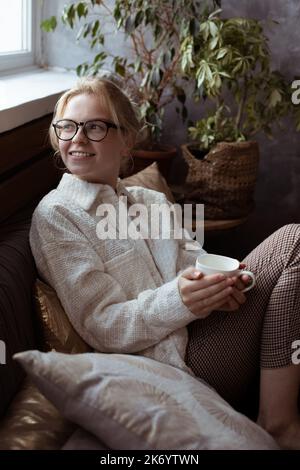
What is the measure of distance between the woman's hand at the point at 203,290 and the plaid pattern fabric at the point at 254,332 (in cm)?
9

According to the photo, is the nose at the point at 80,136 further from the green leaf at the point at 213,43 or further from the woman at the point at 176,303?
the green leaf at the point at 213,43

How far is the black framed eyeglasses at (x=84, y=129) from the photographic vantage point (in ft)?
5.05

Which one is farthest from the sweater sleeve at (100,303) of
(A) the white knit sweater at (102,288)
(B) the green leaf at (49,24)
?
(B) the green leaf at (49,24)

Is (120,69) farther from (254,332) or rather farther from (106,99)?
(254,332)

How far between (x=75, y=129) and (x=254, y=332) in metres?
0.64

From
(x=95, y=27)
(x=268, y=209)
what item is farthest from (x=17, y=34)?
(x=268, y=209)

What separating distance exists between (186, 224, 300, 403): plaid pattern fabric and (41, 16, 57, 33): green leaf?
1.55 meters

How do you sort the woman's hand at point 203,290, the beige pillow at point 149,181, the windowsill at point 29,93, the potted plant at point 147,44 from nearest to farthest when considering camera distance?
the woman's hand at point 203,290
the windowsill at point 29,93
the beige pillow at point 149,181
the potted plant at point 147,44

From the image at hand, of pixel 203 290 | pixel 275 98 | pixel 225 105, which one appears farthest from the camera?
pixel 225 105

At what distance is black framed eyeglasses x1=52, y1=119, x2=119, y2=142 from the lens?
1.54 m

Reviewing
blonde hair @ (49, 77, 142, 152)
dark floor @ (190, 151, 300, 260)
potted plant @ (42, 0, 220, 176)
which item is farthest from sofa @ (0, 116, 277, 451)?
dark floor @ (190, 151, 300, 260)

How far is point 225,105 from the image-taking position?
273 cm

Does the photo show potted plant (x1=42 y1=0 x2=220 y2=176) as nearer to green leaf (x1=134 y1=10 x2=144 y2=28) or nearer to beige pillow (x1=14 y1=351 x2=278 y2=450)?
green leaf (x1=134 y1=10 x2=144 y2=28)
